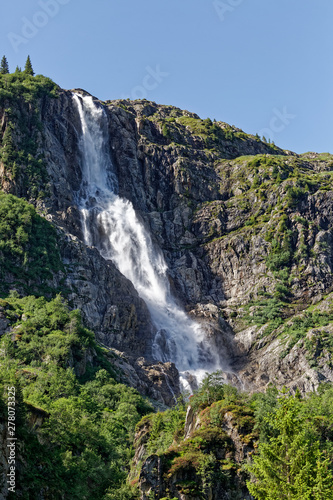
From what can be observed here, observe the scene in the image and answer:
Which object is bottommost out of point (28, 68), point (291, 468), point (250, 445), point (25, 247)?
point (291, 468)

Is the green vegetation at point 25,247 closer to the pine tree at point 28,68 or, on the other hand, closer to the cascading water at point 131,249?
the cascading water at point 131,249

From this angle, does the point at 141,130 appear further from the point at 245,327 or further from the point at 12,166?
the point at 245,327

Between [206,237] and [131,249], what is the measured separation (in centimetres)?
2289

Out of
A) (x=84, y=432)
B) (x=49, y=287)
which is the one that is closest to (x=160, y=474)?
(x=84, y=432)

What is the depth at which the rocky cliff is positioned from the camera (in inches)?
3905

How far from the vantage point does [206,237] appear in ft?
435

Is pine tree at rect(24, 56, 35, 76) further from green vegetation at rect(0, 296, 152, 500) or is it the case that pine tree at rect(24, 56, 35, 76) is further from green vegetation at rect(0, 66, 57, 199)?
green vegetation at rect(0, 296, 152, 500)

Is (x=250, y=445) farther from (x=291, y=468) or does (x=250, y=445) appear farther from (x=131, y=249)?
(x=131, y=249)

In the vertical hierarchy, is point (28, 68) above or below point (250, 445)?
above

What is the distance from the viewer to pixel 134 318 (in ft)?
330

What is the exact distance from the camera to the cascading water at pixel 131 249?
106 meters

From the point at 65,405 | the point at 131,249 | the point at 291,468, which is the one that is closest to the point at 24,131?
the point at 131,249

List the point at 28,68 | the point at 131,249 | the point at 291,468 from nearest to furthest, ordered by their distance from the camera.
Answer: the point at 291,468
the point at 131,249
the point at 28,68

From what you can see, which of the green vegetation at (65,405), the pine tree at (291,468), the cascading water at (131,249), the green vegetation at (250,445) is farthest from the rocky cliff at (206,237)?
the pine tree at (291,468)
